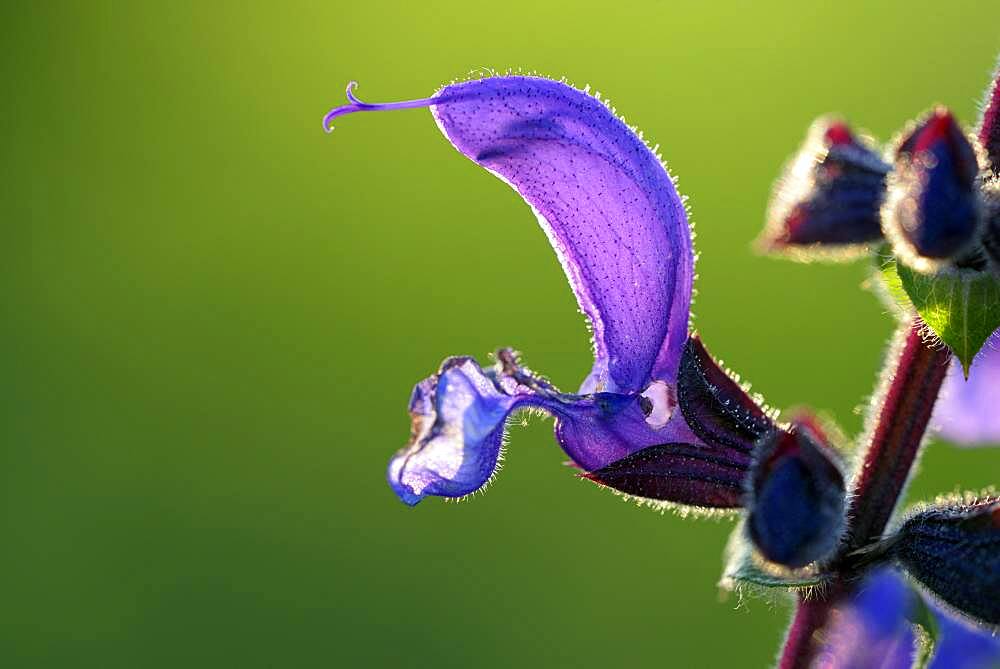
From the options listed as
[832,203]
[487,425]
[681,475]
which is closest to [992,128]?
[832,203]

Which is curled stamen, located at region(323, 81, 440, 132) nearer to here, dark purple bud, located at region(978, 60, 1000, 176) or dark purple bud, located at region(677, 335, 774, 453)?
dark purple bud, located at region(677, 335, 774, 453)

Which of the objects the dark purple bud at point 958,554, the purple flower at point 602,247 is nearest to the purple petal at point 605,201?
the purple flower at point 602,247

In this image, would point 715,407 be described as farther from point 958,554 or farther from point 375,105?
point 375,105

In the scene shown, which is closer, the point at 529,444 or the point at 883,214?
the point at 883,214

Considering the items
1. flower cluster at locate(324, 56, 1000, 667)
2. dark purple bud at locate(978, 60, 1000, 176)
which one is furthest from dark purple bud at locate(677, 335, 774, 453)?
dark purple bud at locate(978, 60, 1000, 176)

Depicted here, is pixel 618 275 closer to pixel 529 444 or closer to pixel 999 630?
pixel 999 630

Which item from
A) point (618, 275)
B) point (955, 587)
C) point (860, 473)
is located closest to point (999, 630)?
point (955, 587)

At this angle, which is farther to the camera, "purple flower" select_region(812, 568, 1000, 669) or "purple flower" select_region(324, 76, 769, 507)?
"purple flower" select_region(324, 76, 769, 507)
